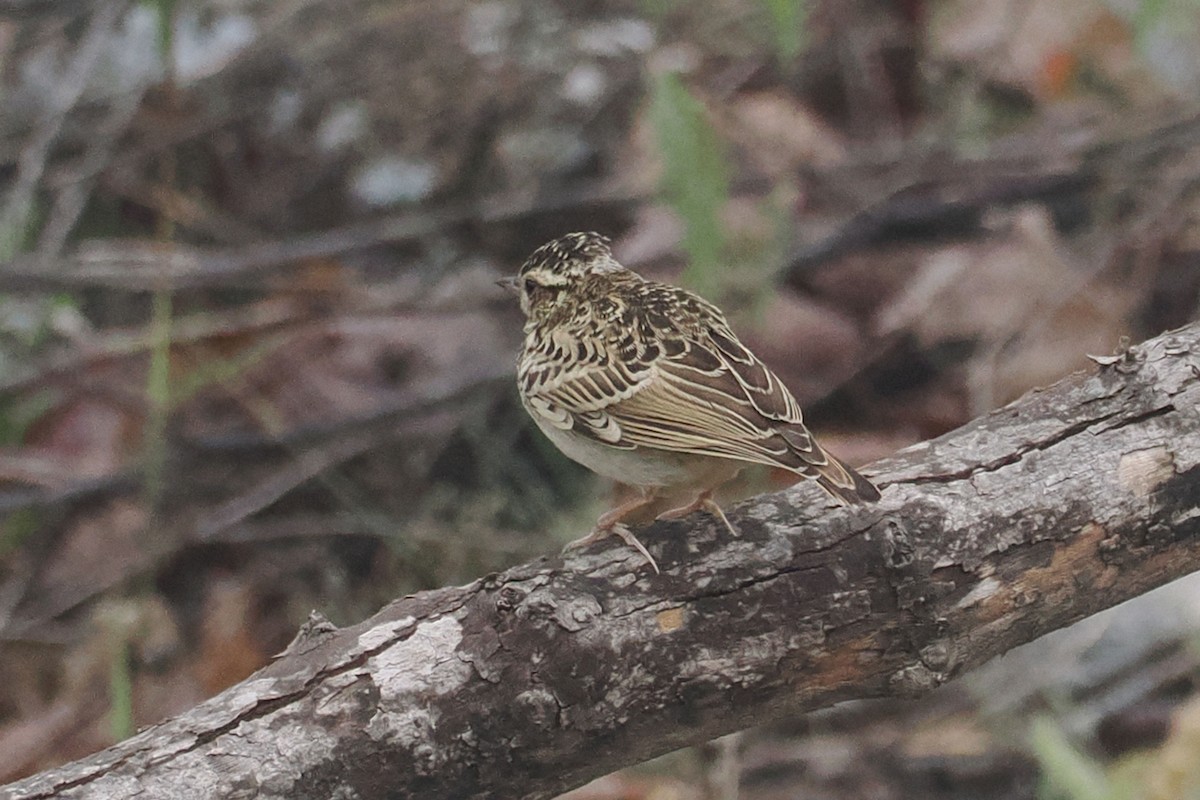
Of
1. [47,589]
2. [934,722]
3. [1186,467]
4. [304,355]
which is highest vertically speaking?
[304,355]

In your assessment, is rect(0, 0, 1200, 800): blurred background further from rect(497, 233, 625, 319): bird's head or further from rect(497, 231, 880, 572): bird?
rect(497, 231, 880, 572): bird

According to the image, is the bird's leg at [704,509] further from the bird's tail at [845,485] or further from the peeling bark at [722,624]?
the bird's tail at [845,485]

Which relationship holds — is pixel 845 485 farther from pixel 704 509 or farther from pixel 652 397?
pixel 652 397

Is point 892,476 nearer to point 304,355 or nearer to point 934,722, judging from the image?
point 934,722

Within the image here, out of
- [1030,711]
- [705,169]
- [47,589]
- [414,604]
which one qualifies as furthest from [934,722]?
[47,589]

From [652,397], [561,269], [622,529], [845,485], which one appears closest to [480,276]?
[561,269]

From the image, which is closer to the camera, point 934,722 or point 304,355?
point 934,722
